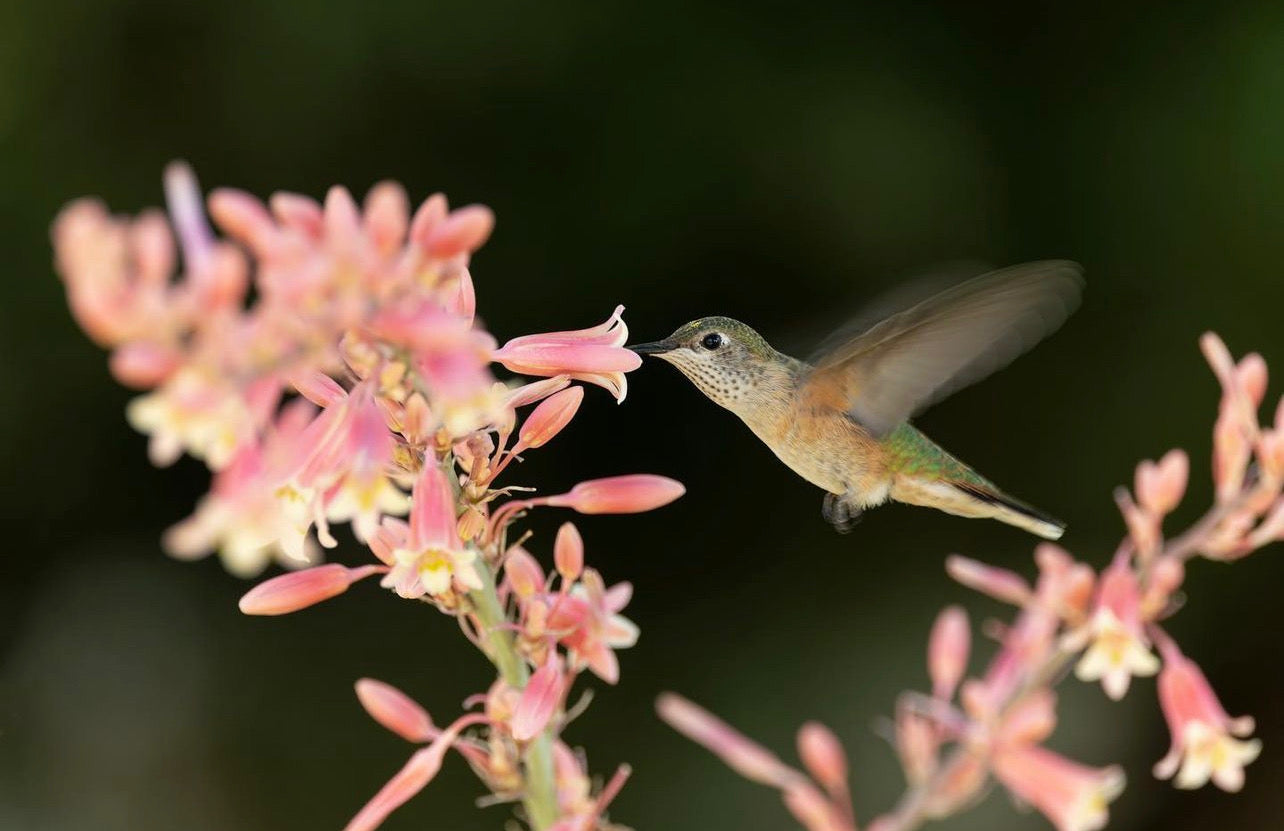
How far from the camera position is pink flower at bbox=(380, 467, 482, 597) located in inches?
44.4

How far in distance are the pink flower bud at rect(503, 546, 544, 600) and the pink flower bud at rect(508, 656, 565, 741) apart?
0.29 feet

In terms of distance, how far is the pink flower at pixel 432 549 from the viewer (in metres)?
1.13

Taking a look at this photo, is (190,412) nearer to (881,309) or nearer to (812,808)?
(812,808)

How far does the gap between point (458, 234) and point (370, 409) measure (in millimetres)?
170

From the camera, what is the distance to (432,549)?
1.13m

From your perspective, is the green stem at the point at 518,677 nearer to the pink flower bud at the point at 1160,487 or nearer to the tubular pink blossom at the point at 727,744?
the tubular pink blossom at the point at 727,744

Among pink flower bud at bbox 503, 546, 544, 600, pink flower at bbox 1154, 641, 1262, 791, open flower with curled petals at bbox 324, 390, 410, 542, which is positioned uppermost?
open flower with curled petals at bbox 324, 390, 410, 542

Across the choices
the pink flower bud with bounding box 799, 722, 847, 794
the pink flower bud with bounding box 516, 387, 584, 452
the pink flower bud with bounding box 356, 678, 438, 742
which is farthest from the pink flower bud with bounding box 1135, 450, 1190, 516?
the pink flower bud with bounding box 356, 678, 438, 742

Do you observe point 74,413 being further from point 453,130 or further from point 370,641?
point 453,130

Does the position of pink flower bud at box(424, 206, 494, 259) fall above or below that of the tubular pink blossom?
above

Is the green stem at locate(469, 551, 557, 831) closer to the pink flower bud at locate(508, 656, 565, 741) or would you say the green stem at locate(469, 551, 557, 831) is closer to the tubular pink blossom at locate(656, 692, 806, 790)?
the pink flower bud at locate(508, 656, 565, 741)

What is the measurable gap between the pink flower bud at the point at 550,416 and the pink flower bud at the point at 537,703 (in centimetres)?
28

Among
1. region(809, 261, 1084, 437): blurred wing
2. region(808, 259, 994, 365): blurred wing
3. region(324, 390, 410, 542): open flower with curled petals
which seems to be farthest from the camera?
region(808, 259, 994, 365): blurred wing

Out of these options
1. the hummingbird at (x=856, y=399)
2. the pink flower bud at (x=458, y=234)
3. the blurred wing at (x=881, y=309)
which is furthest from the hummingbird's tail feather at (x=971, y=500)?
the pink flower bud at (x=458, y=234)
